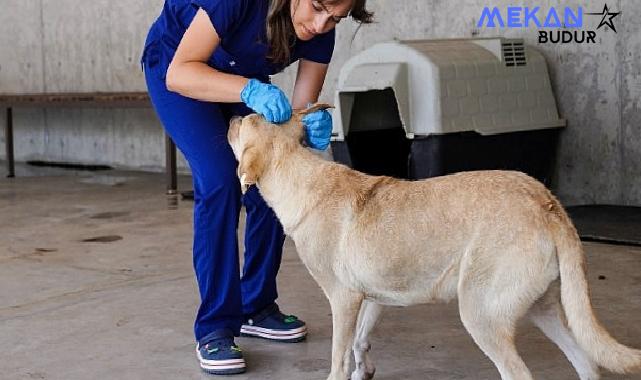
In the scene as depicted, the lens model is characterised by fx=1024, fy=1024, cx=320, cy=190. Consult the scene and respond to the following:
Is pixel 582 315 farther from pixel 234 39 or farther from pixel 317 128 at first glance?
pixel 234 39

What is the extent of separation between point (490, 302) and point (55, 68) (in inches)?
336

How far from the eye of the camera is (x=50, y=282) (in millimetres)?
4918

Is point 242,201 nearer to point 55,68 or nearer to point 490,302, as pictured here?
point 490,302

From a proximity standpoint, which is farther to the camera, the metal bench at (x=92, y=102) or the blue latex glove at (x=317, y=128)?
the metal bench at (x=92, y=102)

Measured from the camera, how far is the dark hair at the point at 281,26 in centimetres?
332

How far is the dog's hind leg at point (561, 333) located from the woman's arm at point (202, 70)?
1159 mm

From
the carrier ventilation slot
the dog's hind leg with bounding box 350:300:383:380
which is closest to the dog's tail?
the dog's hind leg with bounding box 350:300:383:380

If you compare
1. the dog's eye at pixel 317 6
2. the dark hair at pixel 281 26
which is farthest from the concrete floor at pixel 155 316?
the dog's eye at pixel 317 6

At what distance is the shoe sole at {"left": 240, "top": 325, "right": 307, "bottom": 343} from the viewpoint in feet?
12.6

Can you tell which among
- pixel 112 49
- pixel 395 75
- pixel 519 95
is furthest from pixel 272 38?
pixel 112 49

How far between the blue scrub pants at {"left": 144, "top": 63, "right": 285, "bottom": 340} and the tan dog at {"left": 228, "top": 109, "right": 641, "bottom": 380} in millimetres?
177

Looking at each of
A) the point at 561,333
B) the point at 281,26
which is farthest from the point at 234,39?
the point at 561,333

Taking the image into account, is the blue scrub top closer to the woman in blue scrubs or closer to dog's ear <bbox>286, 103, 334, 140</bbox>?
the woman in blue scrubs

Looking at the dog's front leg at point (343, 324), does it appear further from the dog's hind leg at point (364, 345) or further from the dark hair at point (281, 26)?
the dark hair at point (281, 26)
